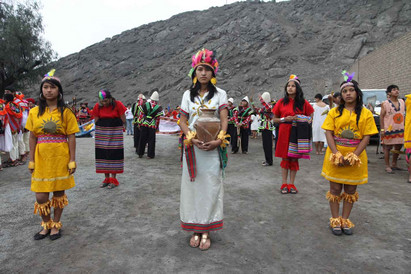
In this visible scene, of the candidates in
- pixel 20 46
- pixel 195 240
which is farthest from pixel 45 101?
pixel 20 46

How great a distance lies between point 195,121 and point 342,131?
5.57ft

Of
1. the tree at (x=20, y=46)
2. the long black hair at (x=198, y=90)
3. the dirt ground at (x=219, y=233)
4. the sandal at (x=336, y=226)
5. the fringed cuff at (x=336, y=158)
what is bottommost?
the dirt ground at (x=219, y=233)

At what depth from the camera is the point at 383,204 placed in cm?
444

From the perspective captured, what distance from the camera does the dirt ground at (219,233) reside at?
2.75 meters

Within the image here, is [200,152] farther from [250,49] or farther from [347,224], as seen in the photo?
[250,49]

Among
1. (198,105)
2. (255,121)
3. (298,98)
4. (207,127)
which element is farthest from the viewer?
(255,121)

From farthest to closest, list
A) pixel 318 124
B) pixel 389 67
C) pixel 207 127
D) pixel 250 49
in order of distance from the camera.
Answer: pixel 250 49
pixel 389 67
pixel 318 124
pixel 207 127

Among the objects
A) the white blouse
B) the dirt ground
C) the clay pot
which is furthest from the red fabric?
the clay pot

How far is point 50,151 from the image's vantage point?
3275 mm

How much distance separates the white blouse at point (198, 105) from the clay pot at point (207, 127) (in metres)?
0.18

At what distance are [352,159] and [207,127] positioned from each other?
1621 millimetres

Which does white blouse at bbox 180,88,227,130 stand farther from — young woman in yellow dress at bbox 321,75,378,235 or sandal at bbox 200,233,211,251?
young woman in yellow dress at bbox 321,75,378,235

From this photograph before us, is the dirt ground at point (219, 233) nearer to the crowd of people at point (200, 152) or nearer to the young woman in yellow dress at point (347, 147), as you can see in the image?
the crowd of people at point (200, 152)

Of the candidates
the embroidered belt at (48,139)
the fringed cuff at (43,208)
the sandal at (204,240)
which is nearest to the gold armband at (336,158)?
the sandal at (204,240)
